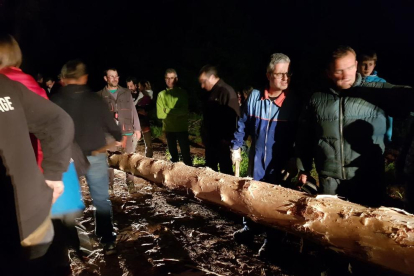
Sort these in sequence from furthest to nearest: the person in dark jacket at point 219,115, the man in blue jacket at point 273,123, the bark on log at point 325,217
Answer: the person in dark jacket at point 219,115 < the man in blue jacket at point 273,123 < the bark on log at point 325,217

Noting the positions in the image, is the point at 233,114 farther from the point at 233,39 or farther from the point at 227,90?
the point at 233,39

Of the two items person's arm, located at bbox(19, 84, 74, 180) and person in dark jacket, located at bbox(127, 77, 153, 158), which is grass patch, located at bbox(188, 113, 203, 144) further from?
person's arm, located at bbox(19, 84, 74, 180)

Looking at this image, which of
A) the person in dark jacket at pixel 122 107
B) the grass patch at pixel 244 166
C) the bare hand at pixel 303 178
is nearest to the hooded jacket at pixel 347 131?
the bare hand at pixel 303 178

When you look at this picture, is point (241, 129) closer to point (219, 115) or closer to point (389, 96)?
point (219, 115)

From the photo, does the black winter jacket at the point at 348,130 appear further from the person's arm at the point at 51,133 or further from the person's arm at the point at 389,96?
the person's arm at the point at 51,133

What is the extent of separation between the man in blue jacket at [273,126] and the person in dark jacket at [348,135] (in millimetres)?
413

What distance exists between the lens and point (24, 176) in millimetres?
1634

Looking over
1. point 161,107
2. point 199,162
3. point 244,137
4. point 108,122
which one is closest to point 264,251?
point 244,137

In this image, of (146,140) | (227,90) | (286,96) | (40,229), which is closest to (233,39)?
(146,140)

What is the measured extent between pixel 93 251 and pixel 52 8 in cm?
2276

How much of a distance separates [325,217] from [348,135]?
0.77m

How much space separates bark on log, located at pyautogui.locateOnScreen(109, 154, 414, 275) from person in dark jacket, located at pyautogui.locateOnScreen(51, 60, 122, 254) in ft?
3.24

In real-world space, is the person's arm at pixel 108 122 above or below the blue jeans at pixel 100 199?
above

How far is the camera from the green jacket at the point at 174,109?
5.35m
